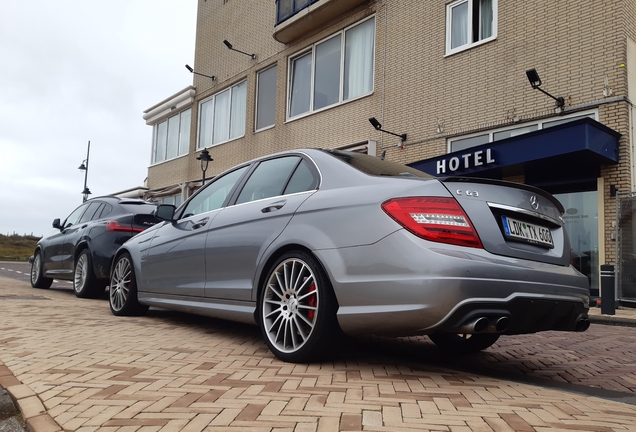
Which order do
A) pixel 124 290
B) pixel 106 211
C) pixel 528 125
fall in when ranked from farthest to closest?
pixel 528 125 < pixel 106 211 < pixel 124 290

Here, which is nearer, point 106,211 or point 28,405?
point 28,405

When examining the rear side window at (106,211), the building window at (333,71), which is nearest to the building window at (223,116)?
the building window at (333,71)

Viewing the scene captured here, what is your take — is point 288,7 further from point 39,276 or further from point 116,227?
point 116,227

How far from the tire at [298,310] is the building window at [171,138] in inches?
814

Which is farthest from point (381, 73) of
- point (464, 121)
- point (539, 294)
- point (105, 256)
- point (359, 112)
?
point (539, 294)

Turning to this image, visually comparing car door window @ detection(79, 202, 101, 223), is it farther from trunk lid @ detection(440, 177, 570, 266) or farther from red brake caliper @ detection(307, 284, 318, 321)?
trunk lid @ detection(440, 177, 570, 266)

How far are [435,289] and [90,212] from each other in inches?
294

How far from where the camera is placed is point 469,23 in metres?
12.2

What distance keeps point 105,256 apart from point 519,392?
247 inches

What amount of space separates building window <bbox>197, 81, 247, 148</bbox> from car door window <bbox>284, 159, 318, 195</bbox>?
16.3 m

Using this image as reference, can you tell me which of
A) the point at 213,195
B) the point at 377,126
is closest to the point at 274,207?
the point at 213,195

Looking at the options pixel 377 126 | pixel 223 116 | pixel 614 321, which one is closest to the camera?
pixel 614 321

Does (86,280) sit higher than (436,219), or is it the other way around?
(436,219)

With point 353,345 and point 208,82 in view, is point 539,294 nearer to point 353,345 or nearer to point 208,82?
point 353,345
